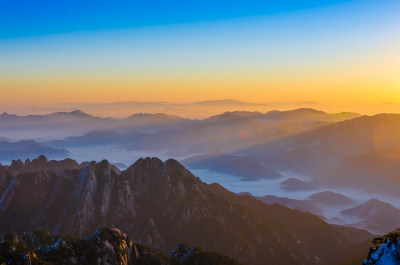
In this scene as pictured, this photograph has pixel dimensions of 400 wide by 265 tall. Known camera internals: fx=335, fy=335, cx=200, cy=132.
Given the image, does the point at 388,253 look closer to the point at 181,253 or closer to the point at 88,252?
the point at 88,252

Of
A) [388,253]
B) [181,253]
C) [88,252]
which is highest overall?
[388,253]

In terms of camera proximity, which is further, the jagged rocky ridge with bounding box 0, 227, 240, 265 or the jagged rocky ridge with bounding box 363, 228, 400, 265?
the jagged rocky ridge with bounding box 0, 227, 240, 265

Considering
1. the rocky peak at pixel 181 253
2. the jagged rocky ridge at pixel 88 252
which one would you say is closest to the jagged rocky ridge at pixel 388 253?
the jagged rocky ridge at pixel 88 252

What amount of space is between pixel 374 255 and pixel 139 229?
495ft

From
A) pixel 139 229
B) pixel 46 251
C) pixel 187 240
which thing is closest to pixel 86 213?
pixel 139 229

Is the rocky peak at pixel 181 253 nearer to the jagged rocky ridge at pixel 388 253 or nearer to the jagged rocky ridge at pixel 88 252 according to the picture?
the jagged rocky ridge at pixel 88 252

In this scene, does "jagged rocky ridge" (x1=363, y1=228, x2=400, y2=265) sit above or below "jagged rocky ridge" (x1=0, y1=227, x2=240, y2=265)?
above

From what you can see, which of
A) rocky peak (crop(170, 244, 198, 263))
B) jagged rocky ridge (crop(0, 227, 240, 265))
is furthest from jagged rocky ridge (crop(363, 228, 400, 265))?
rocky peak (crop(170, 244, 198, 263))

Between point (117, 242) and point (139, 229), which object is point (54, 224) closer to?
point (139, 229)

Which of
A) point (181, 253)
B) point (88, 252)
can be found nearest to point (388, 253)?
point (88, 252)

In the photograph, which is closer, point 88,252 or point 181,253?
point 88,252

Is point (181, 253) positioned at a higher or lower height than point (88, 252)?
lower

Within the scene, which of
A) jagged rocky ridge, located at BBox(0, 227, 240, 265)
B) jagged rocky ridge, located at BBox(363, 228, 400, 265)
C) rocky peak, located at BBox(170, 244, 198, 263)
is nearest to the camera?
jagged rocky ridge, located at BBox(363, 228, 400, 265)

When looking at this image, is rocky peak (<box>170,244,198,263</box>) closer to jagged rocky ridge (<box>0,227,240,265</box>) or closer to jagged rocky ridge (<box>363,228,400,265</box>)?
jagged rocky ridge (<box>0,227,240,265</box>)
